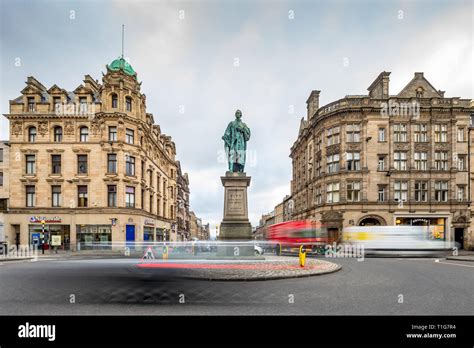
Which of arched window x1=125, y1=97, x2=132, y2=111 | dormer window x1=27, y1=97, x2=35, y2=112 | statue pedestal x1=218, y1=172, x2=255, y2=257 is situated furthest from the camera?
arched window x1=125, y1=97, x2=132, y2=111

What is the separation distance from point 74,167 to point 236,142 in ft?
83.2

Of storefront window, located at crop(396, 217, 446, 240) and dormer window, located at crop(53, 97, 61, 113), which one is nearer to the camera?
dormer window, located at crop(53, 97, 61, 113)

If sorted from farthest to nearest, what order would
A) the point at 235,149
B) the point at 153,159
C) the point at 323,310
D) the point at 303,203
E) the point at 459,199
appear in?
1. the point at 303,203
2. the point at 153,159
3. the point at 459,199
4. the point at 235,149
5. the point at 323,310

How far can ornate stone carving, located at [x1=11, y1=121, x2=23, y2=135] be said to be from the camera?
3353 cm

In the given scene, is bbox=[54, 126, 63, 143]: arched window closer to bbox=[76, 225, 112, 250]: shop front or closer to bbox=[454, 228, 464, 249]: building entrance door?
bbox=[76, 225, 112, 250]: shop front

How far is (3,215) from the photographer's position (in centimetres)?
3297

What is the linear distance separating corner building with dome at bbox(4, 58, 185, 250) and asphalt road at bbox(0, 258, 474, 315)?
77.9 ft

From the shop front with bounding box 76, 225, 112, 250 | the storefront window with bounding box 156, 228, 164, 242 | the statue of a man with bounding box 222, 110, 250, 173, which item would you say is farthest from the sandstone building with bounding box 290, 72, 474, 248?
the shop front with bounding box 76, 225, 112, 250

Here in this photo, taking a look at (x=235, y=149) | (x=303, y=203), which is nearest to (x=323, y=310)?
(x=235, y=149)

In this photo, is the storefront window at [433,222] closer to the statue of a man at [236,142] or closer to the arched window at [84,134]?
the statue of a man at [236,142]

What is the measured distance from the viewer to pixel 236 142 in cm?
1722
